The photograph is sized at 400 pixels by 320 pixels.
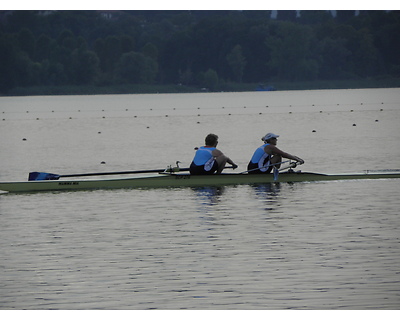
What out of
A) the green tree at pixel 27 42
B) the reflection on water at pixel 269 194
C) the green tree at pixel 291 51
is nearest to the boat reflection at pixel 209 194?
the reflection on water at pixel 269 194

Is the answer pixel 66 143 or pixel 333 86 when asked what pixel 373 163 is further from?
pixel 333 86

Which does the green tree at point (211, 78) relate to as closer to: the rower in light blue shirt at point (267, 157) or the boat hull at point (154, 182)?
the boat hull at point (154, 182)

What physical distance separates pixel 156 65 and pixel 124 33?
675 cm

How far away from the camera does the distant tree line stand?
3430 inches

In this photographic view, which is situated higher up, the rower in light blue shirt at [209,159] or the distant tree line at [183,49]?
the distant tree line at [183,49]

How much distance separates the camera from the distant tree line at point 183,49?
8712 centimetres

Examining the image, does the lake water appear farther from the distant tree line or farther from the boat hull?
the distant tree line

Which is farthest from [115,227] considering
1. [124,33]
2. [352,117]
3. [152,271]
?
[124,33]

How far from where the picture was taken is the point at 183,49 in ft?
380

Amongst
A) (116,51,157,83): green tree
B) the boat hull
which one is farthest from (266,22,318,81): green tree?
the boat hull

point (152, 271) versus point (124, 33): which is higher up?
point (124, 33)

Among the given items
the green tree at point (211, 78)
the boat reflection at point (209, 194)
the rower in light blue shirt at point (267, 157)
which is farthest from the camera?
the green tree at point (211, 78)

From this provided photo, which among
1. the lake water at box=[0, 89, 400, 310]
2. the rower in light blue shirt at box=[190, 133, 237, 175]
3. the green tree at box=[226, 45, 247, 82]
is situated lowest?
the lake water at box=[0, 89, 400, 310]

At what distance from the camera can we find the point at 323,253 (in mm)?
15594
